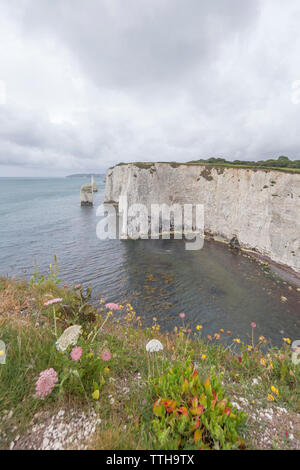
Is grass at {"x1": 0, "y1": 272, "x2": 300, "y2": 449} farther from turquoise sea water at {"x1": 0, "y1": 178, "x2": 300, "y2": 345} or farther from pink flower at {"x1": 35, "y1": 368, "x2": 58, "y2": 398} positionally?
turquoise sea water at {"x1": 0, "y1": 178, "x2": 300, "y2": 345}

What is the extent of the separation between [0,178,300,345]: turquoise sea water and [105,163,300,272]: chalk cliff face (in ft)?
11.5

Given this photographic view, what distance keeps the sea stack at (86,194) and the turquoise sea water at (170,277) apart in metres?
30.0

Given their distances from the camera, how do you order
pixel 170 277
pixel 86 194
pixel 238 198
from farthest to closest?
pixel 86 194, pixel 238 198, pixel 170 277

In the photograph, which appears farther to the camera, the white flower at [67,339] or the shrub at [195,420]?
the white flower at [67,339]

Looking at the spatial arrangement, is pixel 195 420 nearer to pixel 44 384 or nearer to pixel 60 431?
pixel 60 431

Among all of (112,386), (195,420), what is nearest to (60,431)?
(112,386)

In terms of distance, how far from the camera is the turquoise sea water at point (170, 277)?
42.5 ft

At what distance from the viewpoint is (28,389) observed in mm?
2686

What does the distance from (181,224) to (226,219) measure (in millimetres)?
7958

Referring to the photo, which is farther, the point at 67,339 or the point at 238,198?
the point at 238,198

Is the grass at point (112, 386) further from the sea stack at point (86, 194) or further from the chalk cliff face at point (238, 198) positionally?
the sea stack at point (86, 194)

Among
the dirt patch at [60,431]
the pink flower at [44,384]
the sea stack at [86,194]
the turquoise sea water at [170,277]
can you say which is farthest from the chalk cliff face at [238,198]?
the sea stack at [86,194]

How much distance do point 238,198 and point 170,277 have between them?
17.5 metres

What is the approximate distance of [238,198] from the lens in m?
28.0
